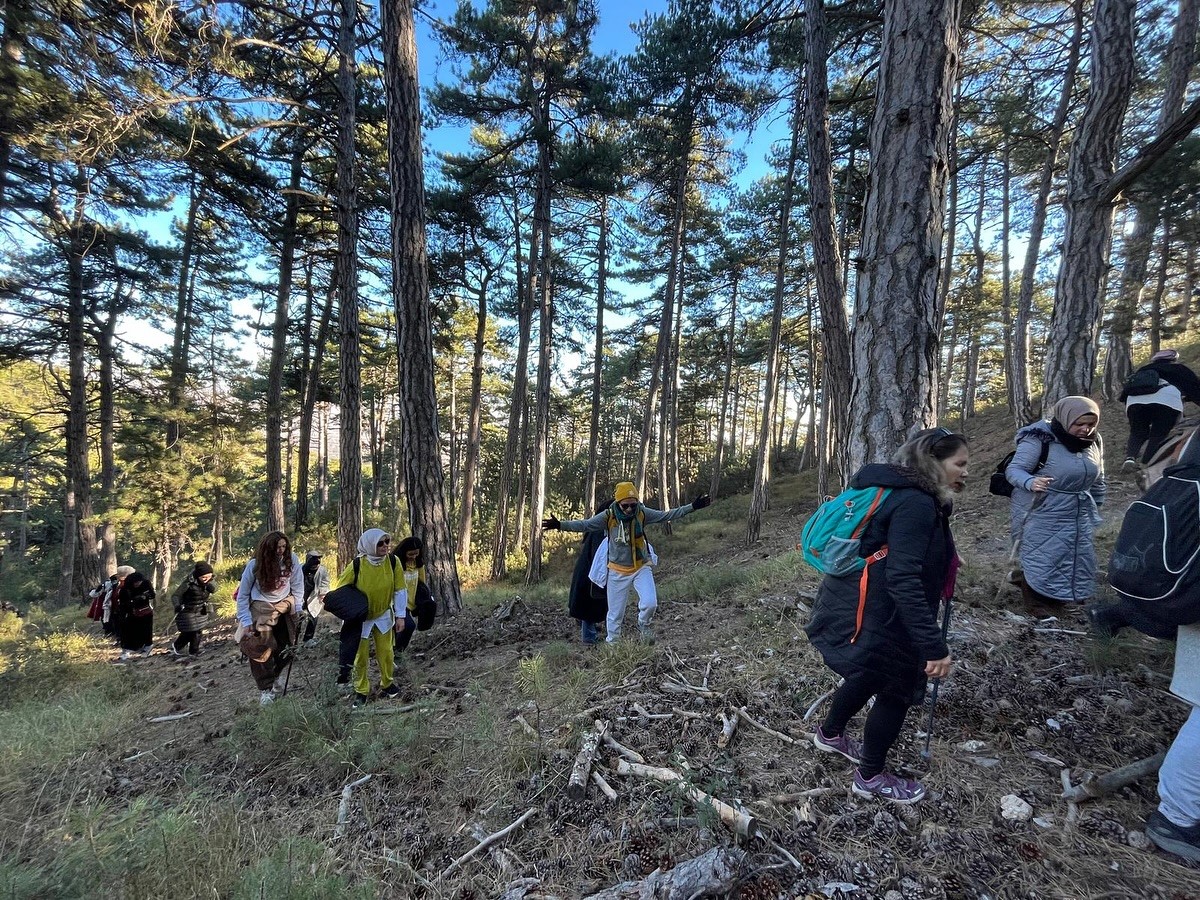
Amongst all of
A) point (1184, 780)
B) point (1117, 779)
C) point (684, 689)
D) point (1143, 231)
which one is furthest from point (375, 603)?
point (1143, 231)

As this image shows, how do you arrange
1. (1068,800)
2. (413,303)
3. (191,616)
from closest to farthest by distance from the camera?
(1068,800) < (413,303) < (191,616)

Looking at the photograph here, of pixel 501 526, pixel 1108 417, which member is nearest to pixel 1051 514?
pixel 1108 417

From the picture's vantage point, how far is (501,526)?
15.3 meters

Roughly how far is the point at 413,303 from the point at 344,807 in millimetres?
5795

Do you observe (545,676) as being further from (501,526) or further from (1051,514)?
(501,526)

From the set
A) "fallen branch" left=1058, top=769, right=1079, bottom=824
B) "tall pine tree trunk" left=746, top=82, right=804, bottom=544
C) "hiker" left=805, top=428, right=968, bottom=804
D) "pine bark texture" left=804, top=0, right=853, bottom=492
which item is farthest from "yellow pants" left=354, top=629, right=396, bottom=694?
"tall pine tree trunk" left=746, top=82, right=804, bottom=544

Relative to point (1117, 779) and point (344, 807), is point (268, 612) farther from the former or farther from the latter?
point (1117, 779)

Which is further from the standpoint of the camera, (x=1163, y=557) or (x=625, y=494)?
(x=625, y=494)

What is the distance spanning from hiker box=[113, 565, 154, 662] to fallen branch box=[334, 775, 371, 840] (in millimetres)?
7236

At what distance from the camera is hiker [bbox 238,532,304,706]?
→ 4.82 m

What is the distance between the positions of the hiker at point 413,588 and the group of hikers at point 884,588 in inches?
0.6

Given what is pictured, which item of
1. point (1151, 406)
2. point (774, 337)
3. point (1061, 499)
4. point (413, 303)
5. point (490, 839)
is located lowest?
point (490, 839)

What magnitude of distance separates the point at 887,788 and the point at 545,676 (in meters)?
2.71

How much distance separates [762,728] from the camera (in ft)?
9.77
